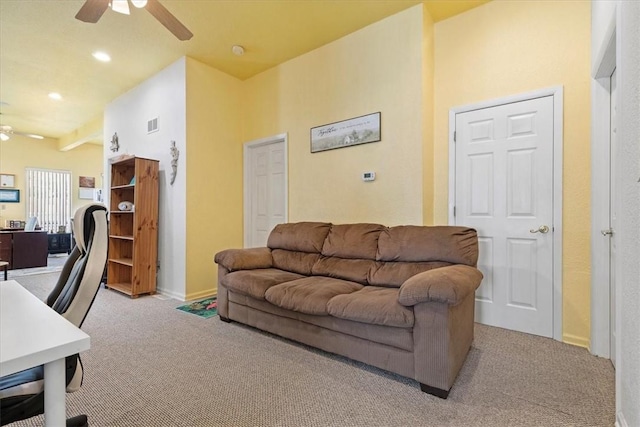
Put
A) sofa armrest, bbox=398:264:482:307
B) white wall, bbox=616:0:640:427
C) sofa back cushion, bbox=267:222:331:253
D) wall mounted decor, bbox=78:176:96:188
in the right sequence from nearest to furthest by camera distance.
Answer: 1. white wall, bbox=616:0:640:427
2. sofa armrest, bbox=398:264:482:307
3. sofa back cushion, bbox=267:222:331:253
4. wall mounted decor, bbox=78:176:96:188

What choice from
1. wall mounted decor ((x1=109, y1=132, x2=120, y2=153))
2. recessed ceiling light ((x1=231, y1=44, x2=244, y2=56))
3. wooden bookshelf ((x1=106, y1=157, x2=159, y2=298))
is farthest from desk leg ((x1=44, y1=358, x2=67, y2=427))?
wall mounted decor ((x1=109, y1=132, x2=120, y2=153))

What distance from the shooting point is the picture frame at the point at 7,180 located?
7.24 meters

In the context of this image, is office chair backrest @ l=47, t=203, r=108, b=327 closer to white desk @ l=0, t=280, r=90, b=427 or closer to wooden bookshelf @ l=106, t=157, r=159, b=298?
white desk @ l=0, t=280, r=90, b=427

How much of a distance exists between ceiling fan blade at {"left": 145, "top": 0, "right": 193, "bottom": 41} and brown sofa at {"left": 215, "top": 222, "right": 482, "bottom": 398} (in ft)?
6.35

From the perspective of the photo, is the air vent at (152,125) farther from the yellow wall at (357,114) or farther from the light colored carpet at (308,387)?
the light colored carpet at (308,387)

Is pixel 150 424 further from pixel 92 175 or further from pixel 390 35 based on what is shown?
pixel 92 175

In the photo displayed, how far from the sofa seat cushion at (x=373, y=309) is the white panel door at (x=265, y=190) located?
2.18m

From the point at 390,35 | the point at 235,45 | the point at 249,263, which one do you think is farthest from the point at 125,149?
the point at 390,35

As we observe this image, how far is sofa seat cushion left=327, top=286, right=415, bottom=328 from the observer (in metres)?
1.87

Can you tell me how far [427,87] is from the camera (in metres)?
3.07

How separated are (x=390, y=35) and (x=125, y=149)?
426 centimetres

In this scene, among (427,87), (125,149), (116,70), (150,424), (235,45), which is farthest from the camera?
(125,149)

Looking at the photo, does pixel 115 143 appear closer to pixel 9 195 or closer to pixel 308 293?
pixel 9 195

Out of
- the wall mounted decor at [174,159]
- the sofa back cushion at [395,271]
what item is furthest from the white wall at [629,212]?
the wall mounted decor at [174,159]
